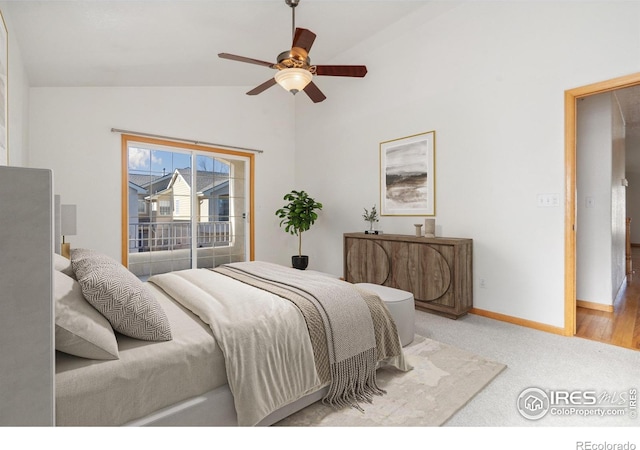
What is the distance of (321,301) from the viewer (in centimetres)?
176

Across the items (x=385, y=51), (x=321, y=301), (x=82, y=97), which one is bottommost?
(x=321, y=301)

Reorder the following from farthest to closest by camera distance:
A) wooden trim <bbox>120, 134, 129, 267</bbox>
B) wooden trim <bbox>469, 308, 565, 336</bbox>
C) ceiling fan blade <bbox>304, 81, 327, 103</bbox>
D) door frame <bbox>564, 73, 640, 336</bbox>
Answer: wooden trim <bbox>120, 134, 129, 267</bbox>
ceiling fan blade <bbox>304, 81, 327, 103</bbox>
wooden trim <bbox>469, 308, 565, 336</bbox>
door frame <bbox>564, 73, 640, 336</bbox>

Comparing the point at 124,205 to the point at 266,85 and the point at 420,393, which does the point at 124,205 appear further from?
the point at 420,393

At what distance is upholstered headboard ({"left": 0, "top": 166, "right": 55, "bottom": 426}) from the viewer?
0.82 m

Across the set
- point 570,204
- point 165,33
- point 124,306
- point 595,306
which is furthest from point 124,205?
point 595,306

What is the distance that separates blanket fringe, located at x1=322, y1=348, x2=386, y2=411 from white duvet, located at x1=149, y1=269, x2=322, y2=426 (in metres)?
0.13

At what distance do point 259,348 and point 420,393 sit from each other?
3.25 feet

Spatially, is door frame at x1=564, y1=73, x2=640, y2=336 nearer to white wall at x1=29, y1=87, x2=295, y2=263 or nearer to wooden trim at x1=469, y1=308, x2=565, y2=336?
wooden trim at x1=469, y1=308, x2=565, y2=336

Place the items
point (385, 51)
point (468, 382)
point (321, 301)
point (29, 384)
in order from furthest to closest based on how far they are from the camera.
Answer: point (385, 51), point (468, 382), point (321, 301), point (29, 384)

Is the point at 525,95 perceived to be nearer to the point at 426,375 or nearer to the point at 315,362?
the point at 426,375

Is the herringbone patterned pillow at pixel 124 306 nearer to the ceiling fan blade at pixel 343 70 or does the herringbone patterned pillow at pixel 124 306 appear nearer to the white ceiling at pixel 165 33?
the white ceiling at pixel 165 33

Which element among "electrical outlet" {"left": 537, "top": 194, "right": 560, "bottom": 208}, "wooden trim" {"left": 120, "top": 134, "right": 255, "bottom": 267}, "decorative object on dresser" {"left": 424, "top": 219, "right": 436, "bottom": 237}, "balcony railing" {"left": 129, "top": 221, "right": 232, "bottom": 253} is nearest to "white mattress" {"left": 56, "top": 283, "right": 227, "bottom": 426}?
"decorative object on dresser" {"left": 424, "top": 219, "right": 436, "bottom": 237}

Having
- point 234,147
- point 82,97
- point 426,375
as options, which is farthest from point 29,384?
point 234,147
